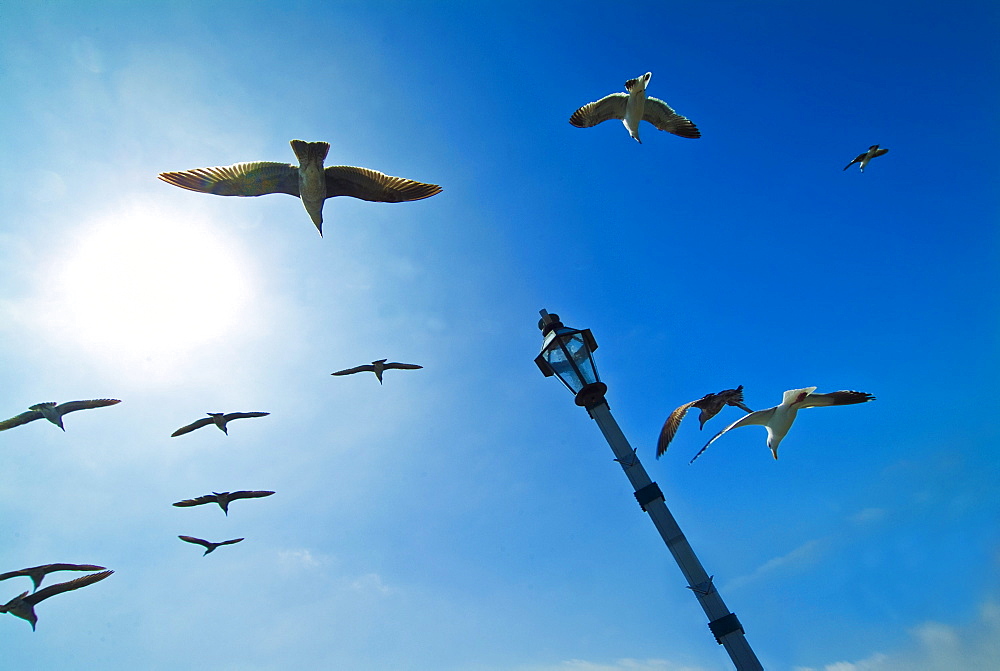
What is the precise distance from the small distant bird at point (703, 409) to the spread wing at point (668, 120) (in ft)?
28.8

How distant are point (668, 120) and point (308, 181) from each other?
10460 mm

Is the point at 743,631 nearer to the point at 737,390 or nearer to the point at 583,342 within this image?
the point at 583,342

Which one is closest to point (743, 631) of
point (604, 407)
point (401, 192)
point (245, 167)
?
point (604, 407)

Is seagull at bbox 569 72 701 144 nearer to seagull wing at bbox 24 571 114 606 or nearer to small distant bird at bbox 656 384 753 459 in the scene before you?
small distant bird at bbox 656 384 753 459

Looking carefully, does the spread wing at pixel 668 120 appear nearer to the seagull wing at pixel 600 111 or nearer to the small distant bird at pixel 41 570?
the seagull wing at pixel 600 111

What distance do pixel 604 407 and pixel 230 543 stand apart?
43.4 ft

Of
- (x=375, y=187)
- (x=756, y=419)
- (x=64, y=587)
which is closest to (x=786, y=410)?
(x=756, y=419)

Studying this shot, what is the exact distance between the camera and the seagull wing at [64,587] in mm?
10305

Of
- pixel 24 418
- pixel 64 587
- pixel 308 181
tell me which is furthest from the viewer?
pixel 24 418

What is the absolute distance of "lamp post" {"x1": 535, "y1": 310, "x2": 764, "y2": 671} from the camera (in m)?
6.39

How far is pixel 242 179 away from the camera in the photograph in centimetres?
1113

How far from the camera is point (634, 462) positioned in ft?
24.0

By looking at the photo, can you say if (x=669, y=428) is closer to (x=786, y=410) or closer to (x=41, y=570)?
(x=786, y=410)

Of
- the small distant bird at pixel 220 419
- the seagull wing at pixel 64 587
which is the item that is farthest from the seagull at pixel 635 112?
the seagull wing at pixel 64 587
